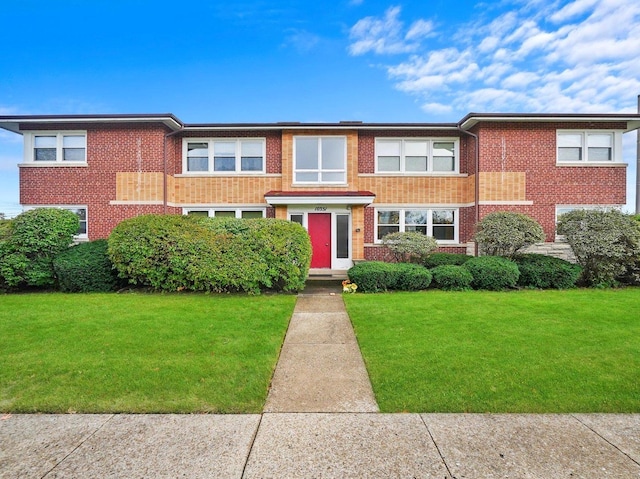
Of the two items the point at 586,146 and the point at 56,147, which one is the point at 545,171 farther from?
the point at 56,147

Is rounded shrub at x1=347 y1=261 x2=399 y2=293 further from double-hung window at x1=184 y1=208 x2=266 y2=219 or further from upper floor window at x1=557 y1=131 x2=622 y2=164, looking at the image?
upper floor window at x1=557 y1=131 x2=622 y2=164

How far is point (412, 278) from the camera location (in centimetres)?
1039

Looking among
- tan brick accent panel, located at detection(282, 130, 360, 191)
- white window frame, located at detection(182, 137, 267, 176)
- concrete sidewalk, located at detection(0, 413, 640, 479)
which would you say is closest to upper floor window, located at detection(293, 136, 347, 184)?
tan brick accent panel, located at detection(282, 130, 360, 191)

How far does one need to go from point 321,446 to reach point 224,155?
14064 millimetres

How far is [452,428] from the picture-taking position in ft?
10.7

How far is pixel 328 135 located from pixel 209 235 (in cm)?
746

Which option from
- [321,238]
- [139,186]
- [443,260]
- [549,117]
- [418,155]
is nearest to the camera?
[443,260]

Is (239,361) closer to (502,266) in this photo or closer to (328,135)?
(502,266)

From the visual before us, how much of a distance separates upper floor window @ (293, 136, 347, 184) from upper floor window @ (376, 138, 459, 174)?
1660mm

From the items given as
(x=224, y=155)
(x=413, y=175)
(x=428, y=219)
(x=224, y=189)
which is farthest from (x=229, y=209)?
(x=428, y=219)

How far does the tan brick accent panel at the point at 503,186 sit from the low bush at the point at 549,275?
3791 mm

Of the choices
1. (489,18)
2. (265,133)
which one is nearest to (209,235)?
(265,133)

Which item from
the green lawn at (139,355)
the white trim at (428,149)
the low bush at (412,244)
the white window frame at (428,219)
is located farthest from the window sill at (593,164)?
the green lawn at (139,355)

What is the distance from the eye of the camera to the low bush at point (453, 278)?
34.3 ft
